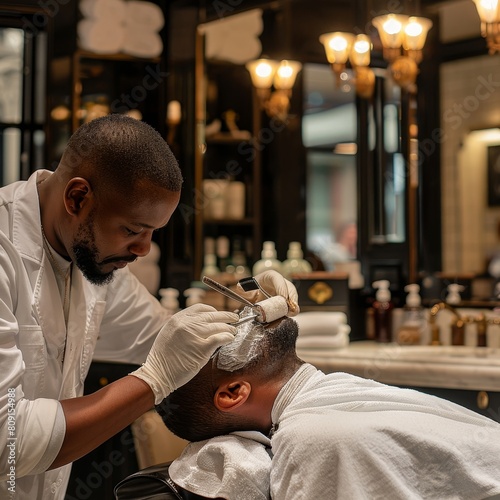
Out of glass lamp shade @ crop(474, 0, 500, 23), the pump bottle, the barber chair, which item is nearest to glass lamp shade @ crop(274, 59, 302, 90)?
glass lamp shade @ crop(474, 0, 500, 23)

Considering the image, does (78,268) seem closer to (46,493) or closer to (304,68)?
(46,493)

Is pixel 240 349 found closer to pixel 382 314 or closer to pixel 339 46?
pixel 382 314

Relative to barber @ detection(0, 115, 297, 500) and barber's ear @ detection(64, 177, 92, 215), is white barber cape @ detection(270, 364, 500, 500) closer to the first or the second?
barber @ detection(0, 115, 297, 500)

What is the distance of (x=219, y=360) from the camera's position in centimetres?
159

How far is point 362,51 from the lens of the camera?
365 centimetres

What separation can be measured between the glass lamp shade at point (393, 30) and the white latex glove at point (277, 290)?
1907mm

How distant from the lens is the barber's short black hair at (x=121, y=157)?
1.58m

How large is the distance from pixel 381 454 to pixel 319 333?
1.97 metres

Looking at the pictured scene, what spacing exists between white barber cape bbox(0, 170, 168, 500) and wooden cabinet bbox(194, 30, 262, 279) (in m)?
2.16

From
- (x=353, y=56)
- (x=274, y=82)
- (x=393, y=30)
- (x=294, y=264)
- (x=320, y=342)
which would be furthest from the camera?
(x=274, y=82)

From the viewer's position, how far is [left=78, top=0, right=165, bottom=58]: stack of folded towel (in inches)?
158

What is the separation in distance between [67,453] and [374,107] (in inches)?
108

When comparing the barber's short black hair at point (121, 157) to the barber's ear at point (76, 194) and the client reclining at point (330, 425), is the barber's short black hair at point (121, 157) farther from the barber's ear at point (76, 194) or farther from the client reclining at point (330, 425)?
the client reclining at point (330, 425)

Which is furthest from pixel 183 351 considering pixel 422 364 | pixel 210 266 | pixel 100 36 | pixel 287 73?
pixel 100 36
